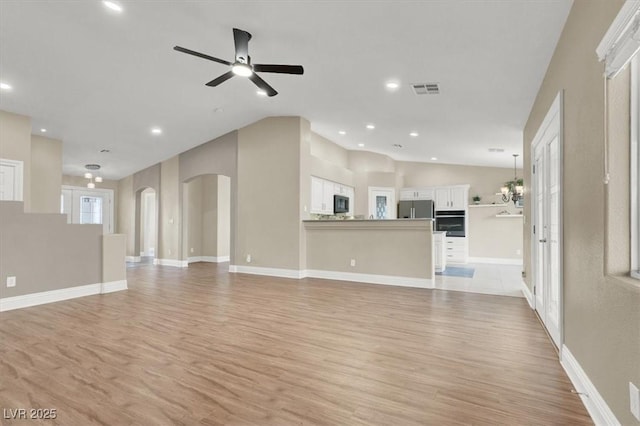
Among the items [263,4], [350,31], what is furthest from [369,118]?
[263,4]

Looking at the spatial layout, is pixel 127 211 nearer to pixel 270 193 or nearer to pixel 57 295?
pixel 270 193

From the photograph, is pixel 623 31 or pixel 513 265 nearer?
pixel 623 31

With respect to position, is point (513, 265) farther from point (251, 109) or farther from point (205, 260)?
point (205, 260)

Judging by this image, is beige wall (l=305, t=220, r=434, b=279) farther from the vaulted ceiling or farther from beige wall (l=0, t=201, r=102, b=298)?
beige wall (l=0, t=201, r=102, b=298)

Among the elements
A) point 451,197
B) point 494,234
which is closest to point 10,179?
point 451,197

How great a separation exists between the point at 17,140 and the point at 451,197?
9.86 meters

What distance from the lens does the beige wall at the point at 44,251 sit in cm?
433

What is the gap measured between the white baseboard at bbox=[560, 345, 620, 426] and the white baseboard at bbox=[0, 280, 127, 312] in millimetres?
6015

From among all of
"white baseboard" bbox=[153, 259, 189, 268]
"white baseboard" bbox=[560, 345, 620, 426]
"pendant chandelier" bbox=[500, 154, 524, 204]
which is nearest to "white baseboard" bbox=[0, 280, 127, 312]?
"white baseboard" bbox=[153, 259, 189, 268]

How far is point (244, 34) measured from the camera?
358cm

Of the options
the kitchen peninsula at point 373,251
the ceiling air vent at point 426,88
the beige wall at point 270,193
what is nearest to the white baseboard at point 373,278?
the kitchen peninsula at point 373,251

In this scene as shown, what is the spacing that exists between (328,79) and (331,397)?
403 centimetres

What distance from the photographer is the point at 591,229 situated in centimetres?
198

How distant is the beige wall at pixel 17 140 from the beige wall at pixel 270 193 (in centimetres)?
379
